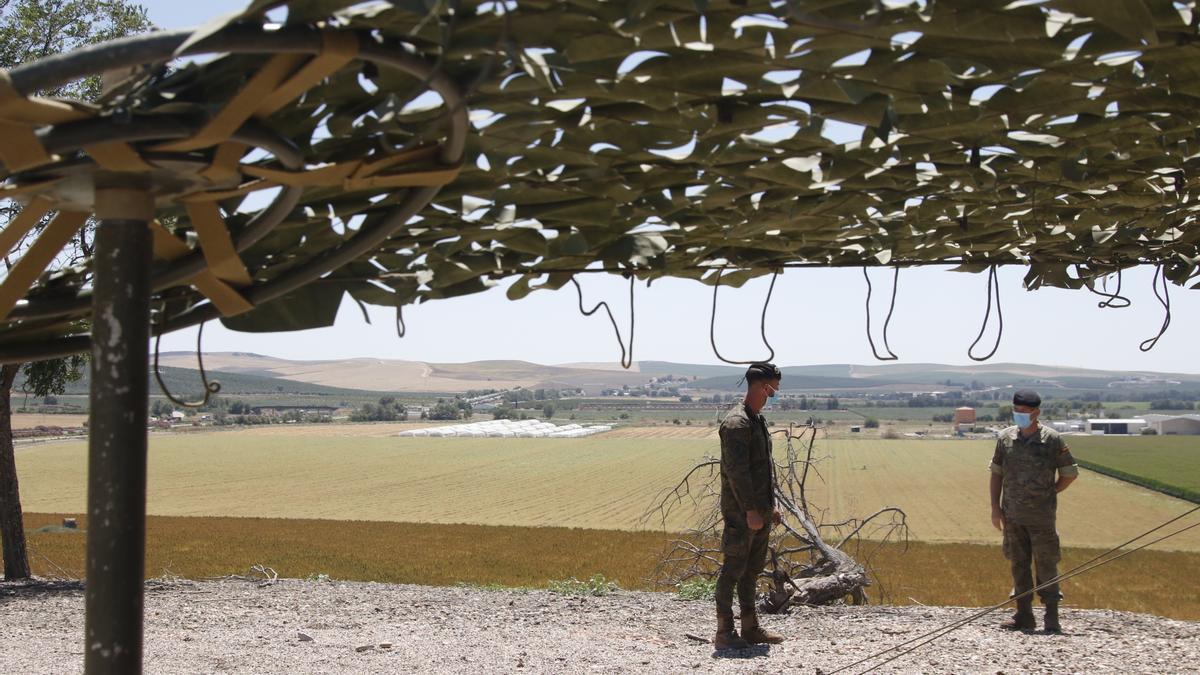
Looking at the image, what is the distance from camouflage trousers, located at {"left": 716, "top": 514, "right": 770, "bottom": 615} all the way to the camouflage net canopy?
8.62 ft

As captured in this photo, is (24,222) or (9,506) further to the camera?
(9,506)

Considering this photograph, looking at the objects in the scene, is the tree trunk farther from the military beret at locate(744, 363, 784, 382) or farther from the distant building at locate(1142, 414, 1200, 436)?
the distant building at locate(1142, 414, 1200, 436)

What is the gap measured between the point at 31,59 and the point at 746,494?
9344 millimetres

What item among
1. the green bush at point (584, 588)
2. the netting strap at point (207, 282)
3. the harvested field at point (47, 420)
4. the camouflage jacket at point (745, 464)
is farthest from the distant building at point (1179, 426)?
the netting strap at point (207, 282)

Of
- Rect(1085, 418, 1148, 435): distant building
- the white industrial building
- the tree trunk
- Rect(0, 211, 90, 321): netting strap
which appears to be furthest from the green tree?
Rect(1085, 418, 1148, 435): distant building

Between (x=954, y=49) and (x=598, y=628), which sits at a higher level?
(x=954, y=49)

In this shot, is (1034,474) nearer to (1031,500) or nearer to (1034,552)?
(1031,500)

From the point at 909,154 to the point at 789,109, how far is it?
1.96 ft

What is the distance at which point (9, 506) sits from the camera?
36.2 ft

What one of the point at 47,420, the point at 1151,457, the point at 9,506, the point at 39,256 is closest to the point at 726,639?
the point at 39,256

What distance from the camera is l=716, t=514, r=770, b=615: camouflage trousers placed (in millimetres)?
6512

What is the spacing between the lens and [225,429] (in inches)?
5231

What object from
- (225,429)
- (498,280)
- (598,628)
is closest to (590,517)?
(598,628)

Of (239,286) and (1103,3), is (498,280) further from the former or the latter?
(1103,3)
